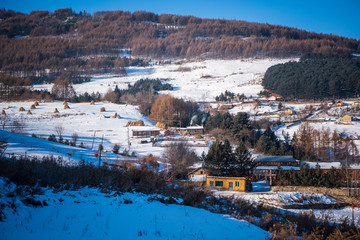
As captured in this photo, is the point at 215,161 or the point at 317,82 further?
the point at 317,82

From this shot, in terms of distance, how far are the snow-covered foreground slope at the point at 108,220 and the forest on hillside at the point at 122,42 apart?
264 feet

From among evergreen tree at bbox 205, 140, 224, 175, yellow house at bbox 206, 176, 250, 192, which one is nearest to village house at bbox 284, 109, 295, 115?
evergreen tree at bbox 205, 140, 224, 175

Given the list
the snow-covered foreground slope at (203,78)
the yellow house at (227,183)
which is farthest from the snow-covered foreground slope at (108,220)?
the snow-covered foreground slope at (203,78)

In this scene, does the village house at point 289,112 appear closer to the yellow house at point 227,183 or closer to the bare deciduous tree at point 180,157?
the bare deciduous tree at point 180,157

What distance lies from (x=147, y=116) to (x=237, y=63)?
51.9m

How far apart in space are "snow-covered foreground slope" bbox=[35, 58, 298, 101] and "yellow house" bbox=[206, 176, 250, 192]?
37.6 m

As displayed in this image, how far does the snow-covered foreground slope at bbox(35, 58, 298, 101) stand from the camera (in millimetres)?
58513

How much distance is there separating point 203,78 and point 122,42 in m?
95.6

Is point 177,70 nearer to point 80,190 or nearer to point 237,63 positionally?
point 237,63

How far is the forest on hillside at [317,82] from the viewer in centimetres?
5200

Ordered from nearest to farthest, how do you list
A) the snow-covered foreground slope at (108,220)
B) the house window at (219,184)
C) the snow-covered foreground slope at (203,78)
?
1. the snow-covered foreground slope at (108,220)
2. the house window at (219,184)
3. the snow-covered foreground slope at (203,78)

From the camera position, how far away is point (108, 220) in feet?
13.5

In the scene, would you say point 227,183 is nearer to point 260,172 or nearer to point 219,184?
point 219,184

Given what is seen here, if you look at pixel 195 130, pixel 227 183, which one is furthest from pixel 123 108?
pixel 227 183
